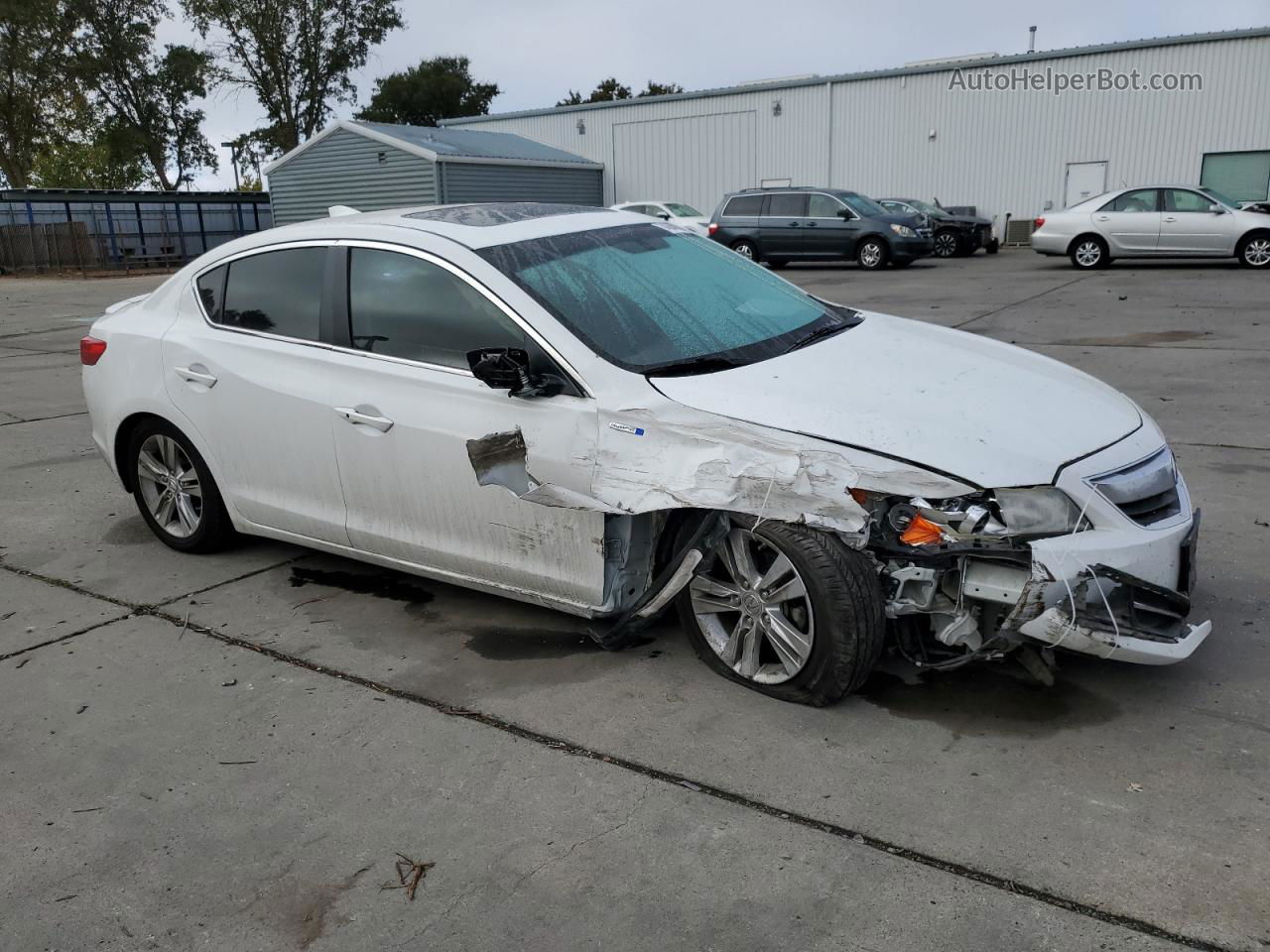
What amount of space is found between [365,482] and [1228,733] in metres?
3.16

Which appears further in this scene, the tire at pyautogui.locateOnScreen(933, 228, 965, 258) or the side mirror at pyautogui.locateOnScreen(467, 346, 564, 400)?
the tire at pyautogui.locateOnScreen(933, 228, 965, 258)

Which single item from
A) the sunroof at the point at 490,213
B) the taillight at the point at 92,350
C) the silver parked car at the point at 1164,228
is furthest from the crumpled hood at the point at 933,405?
the silver parked car at the point at 1164,228

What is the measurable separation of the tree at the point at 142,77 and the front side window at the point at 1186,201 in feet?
155

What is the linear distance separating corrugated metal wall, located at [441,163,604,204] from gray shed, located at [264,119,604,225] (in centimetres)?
3

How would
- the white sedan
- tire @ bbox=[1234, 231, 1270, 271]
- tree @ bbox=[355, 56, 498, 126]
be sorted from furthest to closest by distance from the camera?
tree @ bbox=[355, 56, 498, 126]
the white sedan
tire @ bbox=[1234, 231, 1270, 271]

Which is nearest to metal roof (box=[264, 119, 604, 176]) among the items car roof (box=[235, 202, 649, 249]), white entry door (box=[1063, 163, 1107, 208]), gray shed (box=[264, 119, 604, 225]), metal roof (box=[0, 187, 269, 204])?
gray shed (box=[264, 119, 604, 225])

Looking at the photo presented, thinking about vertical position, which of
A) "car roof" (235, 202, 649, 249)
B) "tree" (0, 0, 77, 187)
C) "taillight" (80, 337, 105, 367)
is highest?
"tree" (0, 0, 77, 187)

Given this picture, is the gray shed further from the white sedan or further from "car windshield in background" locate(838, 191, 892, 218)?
"car windshield in background" locate(838, 191, 892, 218)

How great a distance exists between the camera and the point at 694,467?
3463 mm

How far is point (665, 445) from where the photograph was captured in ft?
11.5

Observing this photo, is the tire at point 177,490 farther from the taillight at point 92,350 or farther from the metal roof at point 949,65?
the metal roof at point 949,65

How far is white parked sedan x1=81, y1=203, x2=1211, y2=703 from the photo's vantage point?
3.27 meters

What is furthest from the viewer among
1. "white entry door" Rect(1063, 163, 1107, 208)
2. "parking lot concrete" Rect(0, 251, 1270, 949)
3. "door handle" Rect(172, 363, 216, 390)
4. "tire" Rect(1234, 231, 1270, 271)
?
"white entry door" Rect(1063, 163, 1107, 208)

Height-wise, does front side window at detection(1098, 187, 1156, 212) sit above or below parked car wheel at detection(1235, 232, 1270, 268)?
above
